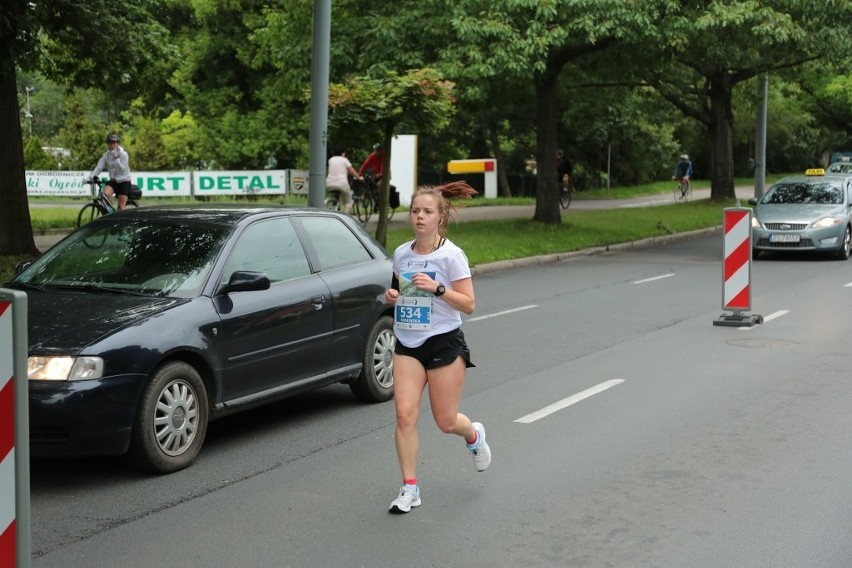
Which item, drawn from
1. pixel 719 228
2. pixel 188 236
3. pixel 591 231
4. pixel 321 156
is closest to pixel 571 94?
pixel 719 228

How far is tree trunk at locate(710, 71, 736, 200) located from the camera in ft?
126

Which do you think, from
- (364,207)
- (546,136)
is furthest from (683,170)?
(364,207)

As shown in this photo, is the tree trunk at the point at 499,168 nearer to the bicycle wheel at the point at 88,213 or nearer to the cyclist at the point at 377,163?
the cyclist at the point at 377,163

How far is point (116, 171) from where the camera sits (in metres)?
20.1

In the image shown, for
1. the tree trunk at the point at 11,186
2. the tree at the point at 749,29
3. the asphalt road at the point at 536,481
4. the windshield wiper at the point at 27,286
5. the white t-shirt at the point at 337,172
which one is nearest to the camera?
the asphalt road at the point at 536,481

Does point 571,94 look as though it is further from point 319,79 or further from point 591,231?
point 319,79

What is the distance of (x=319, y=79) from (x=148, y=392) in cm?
973

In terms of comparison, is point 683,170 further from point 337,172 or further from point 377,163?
point 337,172

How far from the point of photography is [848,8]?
22328mm

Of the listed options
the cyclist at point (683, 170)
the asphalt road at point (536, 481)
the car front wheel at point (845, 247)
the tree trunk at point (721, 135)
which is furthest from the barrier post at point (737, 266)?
the cyclist at point (683, 170)

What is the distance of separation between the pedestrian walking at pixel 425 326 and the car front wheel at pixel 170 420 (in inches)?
59.1

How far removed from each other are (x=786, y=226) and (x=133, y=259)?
16.4m

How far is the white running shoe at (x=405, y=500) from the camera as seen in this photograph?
6.07 metres

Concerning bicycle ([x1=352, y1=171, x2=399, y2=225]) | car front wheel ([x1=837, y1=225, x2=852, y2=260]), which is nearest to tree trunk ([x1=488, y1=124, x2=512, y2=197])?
bicycle ([x1=352, y1=171, x2=399, y2=225])
